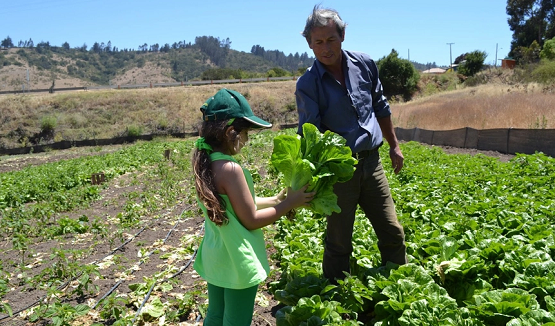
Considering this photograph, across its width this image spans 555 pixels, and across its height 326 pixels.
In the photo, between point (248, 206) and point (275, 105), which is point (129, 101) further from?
point (248, 206)

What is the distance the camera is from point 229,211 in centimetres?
257

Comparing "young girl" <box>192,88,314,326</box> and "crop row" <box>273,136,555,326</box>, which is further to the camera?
"crop row" <box>273,136,555,326</box>

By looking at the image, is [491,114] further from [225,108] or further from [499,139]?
[225,108]

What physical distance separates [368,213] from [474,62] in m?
53.3

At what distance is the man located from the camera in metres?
3.36

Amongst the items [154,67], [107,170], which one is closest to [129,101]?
[107,170]

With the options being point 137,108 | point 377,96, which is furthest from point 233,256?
point 137,108

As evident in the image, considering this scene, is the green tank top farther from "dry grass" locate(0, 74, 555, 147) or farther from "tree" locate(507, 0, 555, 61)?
"tree" locate(507, 0, 555, 61)

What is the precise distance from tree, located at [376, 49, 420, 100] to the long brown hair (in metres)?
49.0

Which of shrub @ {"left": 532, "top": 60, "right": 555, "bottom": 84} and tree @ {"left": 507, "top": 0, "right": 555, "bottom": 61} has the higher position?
tree @ {"left": 507, "top": 0, "right": 555, "bottom": 61}

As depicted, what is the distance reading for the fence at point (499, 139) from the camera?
1215cm

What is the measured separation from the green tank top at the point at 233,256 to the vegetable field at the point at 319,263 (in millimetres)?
743

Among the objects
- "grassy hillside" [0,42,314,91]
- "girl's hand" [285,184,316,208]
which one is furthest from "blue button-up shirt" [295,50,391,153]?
"grassy hillside" [0,42,314,91]

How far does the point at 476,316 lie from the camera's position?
282cm
